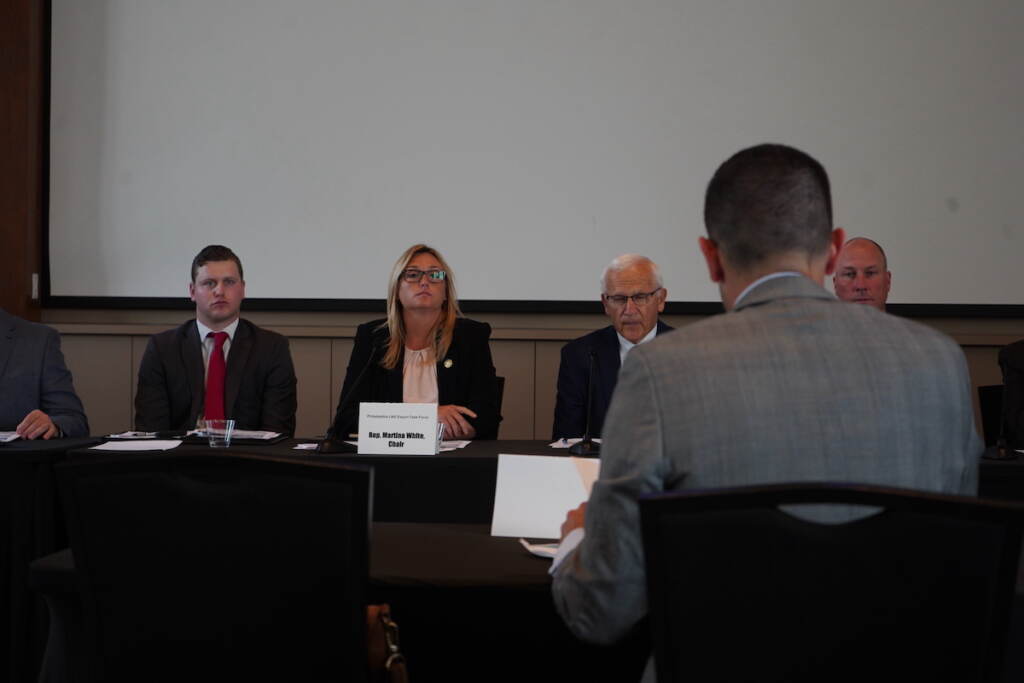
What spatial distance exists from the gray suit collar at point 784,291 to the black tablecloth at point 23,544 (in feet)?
6.92

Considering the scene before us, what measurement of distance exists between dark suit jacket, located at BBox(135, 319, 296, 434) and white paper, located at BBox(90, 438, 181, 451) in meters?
0.62

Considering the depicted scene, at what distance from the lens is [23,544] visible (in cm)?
249

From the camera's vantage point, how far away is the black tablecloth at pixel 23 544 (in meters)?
2.48

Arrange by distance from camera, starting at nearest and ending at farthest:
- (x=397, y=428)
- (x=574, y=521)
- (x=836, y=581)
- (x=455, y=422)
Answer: (x=836, y=581), (x=574, y=521), (x=397, y=428), (x=455, y=422)

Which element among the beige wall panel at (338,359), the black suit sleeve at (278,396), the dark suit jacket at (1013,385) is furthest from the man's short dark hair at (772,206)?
the beige wall panel at (338,359)

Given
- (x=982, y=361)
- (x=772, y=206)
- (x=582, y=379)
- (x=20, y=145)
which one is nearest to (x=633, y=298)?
(x=582, y=379)

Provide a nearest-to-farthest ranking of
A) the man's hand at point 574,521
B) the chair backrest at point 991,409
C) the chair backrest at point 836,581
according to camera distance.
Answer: the chair backrest at point 836,581
the man's hand at point 574,521
the chair backrest at point 991,409

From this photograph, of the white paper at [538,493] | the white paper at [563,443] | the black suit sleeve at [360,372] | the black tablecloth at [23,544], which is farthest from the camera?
the black suit sleeve at [360,372]

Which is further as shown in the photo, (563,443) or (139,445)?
(563,443)

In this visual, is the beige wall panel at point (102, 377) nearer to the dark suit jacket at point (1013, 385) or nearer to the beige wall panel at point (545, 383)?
the beige wall panel at point (545, 383)

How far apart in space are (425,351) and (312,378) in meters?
1.25

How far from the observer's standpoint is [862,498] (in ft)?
3.08

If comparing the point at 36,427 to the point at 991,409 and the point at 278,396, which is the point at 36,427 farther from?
the point at 991,409

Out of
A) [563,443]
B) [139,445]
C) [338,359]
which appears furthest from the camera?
[338,359]
